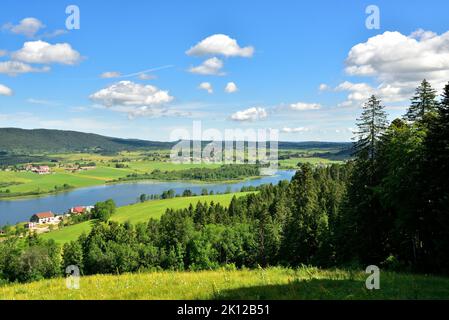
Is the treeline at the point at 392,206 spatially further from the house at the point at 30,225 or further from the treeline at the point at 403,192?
the house at the point at 30,225

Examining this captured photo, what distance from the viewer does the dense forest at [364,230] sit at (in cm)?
2264

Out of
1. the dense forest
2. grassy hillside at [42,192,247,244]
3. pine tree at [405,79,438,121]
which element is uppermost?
pine tree at [405,79,438,121]

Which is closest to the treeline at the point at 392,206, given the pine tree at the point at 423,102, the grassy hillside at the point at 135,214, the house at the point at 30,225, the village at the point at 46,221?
the pine tree at the point at 423,102

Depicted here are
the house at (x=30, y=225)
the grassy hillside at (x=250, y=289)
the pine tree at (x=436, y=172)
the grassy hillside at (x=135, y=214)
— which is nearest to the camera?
the grassy hillside at (x=250, y=289)

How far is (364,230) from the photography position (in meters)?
29.4

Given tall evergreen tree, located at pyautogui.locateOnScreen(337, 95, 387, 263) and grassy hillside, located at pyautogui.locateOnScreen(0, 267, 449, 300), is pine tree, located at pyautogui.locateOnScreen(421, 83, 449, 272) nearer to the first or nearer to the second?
tall evergreen tree, located at pyautogui.locateOnScreen(337, 95, 387, 263)

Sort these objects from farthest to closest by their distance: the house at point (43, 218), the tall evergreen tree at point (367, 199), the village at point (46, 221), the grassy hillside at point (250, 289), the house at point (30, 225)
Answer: the house at point (43, 218)
the house at point (30, 225)
the village at point (46, 221)
the tall evergreen tree at point (367, 199)
the grassy hillside at point (250, 289)

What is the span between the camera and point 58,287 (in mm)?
12039

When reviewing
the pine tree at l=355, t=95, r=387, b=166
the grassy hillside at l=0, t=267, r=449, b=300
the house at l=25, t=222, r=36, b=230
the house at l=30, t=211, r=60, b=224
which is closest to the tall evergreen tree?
the pine tree at l=355, t=95, r=387, b=166

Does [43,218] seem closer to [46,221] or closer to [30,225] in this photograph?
[46,221]

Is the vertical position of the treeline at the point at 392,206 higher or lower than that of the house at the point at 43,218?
higher

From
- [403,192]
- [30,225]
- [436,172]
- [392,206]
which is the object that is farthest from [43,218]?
[436,172]

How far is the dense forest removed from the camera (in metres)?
22.6
